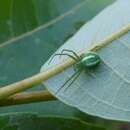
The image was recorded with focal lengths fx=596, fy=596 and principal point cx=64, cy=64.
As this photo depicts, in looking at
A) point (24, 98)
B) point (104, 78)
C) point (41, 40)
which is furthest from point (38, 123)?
point (41, 40)

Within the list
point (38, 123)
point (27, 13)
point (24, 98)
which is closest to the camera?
point (24, 98)

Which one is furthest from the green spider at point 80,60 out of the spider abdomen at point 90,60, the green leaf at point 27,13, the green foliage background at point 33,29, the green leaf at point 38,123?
the green leaf at point 27,13

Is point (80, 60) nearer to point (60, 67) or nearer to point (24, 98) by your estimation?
point (60, 67)

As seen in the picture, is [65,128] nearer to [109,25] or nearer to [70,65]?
[70,65]

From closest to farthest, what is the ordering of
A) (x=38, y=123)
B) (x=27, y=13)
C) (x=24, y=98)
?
(x=24, y=98) → (x=38, y=123) → (x=27, y=13)

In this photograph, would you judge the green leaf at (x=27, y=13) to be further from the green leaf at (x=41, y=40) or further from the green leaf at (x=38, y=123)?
the green leaf at (x=38, y=123)

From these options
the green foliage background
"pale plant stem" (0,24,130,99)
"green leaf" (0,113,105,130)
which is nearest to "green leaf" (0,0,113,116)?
the green foliage background

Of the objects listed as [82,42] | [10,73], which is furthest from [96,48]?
Result: [10,73]
